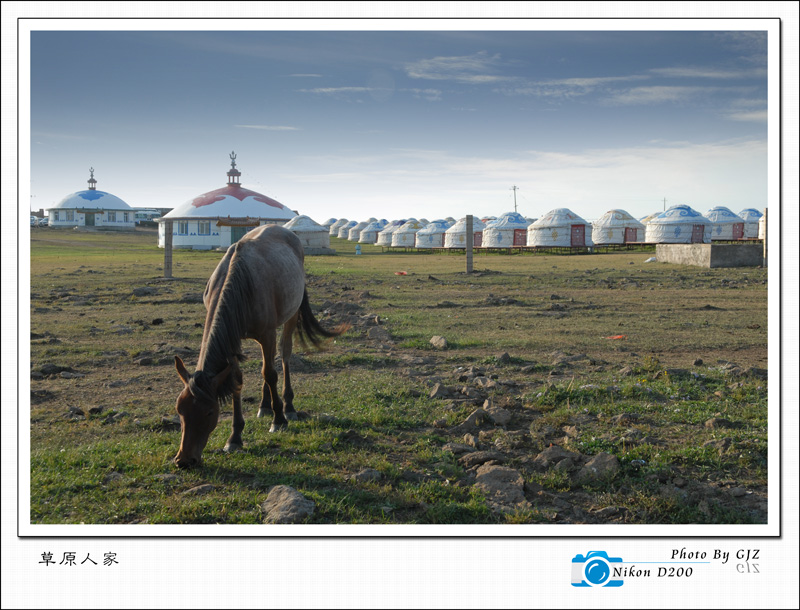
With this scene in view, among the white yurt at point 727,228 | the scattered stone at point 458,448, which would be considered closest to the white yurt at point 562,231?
the white yurt at point 727,228

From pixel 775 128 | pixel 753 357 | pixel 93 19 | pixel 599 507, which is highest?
pixel 93 19

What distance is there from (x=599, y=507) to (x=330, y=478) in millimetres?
2140

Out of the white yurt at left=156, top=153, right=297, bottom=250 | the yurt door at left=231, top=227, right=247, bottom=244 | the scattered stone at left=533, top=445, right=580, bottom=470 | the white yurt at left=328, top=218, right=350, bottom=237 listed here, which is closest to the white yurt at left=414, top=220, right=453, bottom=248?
the white yurt at left=156, top=153, right=297, bottom=250

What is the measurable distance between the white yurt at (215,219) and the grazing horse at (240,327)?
47.6m

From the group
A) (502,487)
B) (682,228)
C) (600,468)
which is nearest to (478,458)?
(502,487)

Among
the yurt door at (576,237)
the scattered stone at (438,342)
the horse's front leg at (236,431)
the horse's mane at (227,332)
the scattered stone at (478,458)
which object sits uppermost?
the yurt door at (576,237)

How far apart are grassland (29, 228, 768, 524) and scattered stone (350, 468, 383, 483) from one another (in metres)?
0.03

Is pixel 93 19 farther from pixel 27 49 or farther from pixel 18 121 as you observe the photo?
pixel 18 121

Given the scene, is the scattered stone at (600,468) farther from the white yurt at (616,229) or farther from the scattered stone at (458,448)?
the white yurt at (616,229)

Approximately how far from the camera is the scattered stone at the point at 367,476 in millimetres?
4762

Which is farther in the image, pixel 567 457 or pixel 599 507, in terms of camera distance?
pixel 567 457

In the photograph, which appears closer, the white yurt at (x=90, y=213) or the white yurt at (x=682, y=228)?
the white yurt at (x=682, y=228)

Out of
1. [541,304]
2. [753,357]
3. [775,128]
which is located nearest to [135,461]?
[775,128]

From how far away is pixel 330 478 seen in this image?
4816 mm
